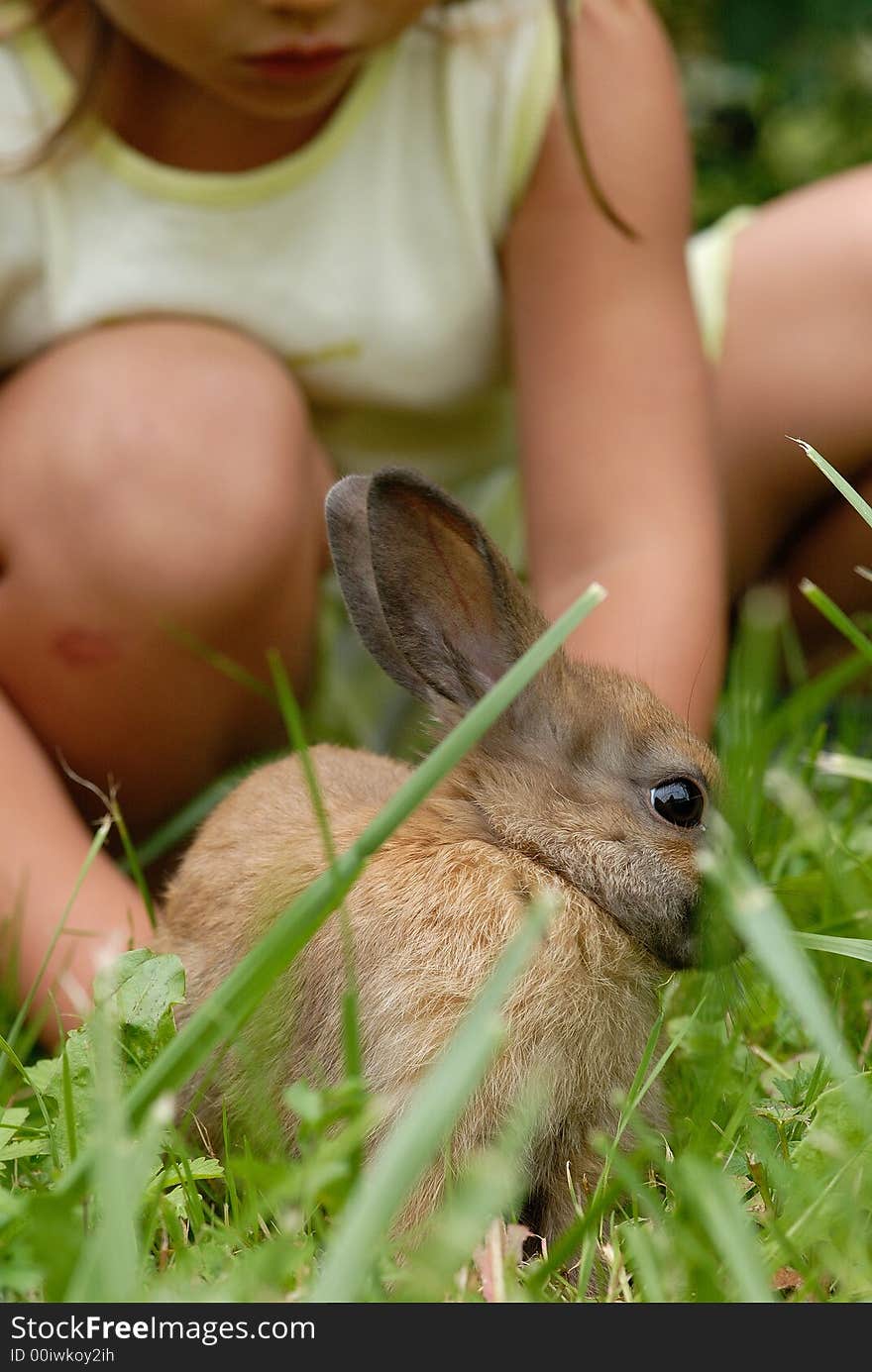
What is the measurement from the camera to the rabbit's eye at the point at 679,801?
70.6 inches

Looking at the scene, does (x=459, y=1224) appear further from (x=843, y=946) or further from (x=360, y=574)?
(x=360, y=574)

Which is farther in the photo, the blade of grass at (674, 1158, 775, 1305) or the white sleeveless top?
the white sleeveless top

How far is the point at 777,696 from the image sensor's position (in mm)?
3459

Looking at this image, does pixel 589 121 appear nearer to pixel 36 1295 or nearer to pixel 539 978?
pixel 539 978

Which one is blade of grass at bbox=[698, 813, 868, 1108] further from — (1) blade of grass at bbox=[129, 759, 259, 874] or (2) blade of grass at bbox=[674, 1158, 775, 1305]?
(1) blade of grass at bbox=[129, 759, 259, 874]

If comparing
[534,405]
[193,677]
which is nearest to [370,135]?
[534,405]

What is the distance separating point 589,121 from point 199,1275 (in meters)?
2.19

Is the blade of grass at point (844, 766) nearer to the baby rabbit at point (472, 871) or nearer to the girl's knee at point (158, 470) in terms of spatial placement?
the baby rabbit at point (472, 871)

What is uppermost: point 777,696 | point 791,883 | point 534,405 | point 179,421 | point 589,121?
point 589,121

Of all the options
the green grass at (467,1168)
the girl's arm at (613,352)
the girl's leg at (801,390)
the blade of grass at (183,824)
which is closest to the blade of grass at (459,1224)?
the green grass at (467,1168)

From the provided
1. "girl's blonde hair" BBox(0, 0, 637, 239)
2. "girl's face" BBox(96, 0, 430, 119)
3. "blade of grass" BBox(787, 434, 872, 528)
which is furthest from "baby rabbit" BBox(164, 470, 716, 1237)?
"girl's blonde hair" BBox(0, 0, 637, 239)

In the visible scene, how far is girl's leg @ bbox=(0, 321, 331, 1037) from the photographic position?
2605mm

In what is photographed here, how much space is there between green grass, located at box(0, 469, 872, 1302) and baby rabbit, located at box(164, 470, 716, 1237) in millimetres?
52

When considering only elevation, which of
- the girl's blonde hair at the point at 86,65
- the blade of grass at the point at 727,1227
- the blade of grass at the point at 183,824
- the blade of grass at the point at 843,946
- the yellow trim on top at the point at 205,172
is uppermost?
the girl's blonde hair at the point at 86,65
